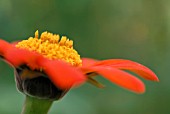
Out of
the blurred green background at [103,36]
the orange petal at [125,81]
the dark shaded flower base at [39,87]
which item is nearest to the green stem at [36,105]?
the dark shaded flower base at [39,87]

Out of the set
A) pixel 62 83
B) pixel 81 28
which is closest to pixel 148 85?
pixel 81 28

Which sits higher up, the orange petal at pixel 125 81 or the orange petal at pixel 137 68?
the orange petal at pixel 125 81

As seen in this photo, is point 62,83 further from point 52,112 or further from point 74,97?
point 74,97

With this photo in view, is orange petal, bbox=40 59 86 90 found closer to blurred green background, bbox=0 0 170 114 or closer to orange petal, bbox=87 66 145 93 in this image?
orange petal, bbox=87 66 145 93

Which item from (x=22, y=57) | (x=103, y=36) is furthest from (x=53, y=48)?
(x=103, y=36)

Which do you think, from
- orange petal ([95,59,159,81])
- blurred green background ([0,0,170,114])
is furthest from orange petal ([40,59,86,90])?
blurred green background ([0,0,170,114])

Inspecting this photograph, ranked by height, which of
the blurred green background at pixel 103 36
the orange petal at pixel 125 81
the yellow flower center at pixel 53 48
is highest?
the orange petal at pixel 125 81

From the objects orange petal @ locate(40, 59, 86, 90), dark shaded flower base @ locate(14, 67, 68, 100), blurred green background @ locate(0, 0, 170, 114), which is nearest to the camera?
orange petal @ locate(40, 59, 86, 90)

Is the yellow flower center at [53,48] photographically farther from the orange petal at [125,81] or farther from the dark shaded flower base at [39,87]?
the orange petal at [125,81]
